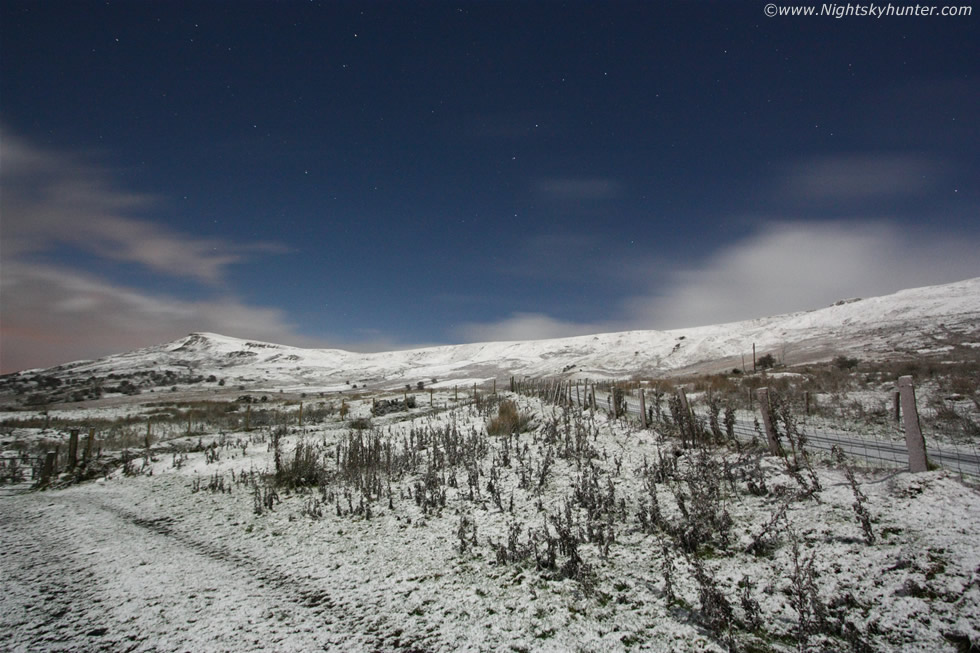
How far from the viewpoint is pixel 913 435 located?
21.6 ft

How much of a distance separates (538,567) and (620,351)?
9255 cm

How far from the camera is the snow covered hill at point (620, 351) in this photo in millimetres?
55781

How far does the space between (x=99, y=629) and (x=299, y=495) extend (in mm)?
5863

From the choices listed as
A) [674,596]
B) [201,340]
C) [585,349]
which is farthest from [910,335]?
[201,340]

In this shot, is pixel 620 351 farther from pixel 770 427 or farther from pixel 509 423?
pixel 770 427

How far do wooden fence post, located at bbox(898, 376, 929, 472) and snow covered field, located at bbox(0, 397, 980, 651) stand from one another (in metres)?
0.35

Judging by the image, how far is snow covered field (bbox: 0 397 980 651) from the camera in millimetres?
4195

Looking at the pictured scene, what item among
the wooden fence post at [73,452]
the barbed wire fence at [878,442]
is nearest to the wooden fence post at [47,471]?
the wooden fence post at [73,452]

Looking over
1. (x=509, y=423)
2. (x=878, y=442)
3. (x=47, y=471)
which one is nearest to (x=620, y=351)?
(x=509, y=423)

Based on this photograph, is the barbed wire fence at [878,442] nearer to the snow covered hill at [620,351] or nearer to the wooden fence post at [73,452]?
the wooden fence post at [73,452]

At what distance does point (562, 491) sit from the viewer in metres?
8.77

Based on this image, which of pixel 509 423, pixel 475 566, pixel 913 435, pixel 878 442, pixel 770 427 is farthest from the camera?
pixel 509 423

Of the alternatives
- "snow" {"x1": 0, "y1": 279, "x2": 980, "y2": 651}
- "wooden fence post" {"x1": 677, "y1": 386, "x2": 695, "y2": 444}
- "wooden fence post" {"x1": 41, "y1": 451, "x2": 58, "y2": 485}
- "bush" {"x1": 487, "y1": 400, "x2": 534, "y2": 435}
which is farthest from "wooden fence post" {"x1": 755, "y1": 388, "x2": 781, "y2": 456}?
"wooden fence post" {"x1": 41, "y1": 451, "x2": 58, "y2": 485}

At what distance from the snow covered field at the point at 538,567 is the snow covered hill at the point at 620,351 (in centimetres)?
4585
